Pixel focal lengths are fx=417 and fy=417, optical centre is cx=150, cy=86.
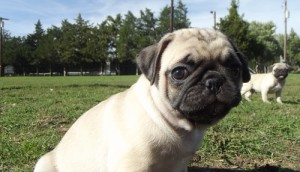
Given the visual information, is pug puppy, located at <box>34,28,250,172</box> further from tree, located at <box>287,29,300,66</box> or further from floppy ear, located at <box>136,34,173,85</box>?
tree, located at <box>287,29,300,66</box>

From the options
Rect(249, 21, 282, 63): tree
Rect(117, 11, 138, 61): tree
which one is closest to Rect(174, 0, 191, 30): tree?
Rect(117, 11, 138, 61): tree

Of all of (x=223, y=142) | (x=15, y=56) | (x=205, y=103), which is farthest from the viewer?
(x=15, y=56)

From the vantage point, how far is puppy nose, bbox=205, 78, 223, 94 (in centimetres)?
294

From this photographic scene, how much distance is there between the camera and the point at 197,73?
3.01 meters

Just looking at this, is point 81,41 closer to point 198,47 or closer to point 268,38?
point 268,38

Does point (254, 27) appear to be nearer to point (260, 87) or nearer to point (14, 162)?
point (260, 87)

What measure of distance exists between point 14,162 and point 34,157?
0.25m

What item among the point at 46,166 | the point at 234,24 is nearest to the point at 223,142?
the point at 46,166

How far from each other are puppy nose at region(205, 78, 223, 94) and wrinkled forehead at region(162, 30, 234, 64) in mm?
214

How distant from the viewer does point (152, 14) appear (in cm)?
7050

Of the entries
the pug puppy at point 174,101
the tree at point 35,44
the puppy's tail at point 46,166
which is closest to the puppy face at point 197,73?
the pug puppy at point 174,101

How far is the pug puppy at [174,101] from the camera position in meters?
2.98

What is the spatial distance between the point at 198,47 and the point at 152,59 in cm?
36

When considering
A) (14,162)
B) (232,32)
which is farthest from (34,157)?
(232,32)
